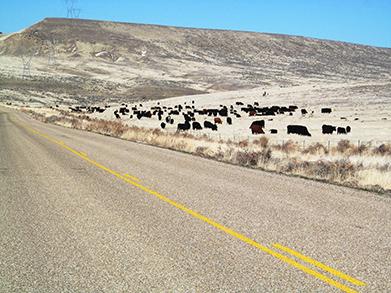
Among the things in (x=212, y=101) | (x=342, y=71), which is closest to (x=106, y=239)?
(x=212, y=101)

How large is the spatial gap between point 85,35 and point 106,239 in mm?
199198

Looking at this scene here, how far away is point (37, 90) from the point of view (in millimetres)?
106125

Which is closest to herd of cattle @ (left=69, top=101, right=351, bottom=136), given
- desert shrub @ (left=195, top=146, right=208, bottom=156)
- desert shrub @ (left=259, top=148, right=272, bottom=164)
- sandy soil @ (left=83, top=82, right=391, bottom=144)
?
sandy soil @ (left=83, top=82, right=391, bottom=144)

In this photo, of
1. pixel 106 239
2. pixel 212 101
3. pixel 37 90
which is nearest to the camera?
pixel 106 239

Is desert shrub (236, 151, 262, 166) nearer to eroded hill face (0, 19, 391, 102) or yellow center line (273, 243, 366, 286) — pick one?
yellow center line (273, 243, 366, 286)

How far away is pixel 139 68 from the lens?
532 ft

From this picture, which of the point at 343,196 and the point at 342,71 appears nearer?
the point at 343,196

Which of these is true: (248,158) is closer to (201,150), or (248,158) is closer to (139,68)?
(201,150)

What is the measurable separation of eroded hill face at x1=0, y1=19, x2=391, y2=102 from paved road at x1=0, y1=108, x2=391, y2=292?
309 ft

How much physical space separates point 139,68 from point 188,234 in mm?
159224

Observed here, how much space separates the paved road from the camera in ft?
16.2

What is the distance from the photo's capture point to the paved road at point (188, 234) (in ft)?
16.2

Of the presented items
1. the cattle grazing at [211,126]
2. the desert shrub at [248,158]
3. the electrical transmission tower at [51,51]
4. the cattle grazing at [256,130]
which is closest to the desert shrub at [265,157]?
the desert shrub at [248,158]

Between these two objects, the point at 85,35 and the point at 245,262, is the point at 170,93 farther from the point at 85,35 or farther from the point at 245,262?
the point at 245,262
